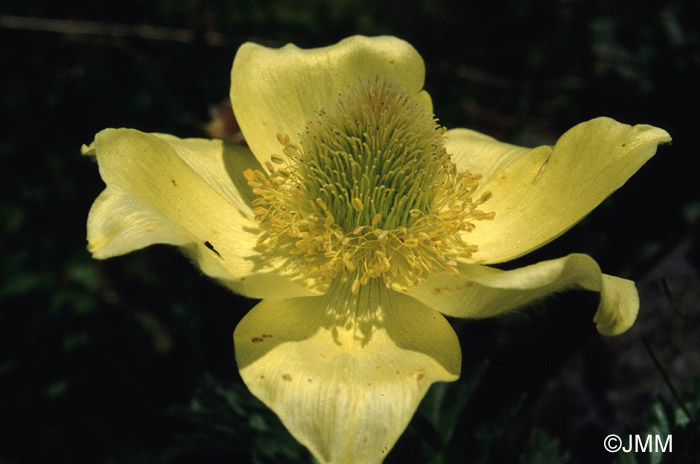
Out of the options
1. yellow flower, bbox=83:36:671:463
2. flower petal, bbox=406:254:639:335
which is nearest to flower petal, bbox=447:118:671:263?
yellow flower, bbox=83:36:671:463

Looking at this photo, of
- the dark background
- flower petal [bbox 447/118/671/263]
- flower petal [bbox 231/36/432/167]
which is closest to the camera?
flower petal [bbox 447/118/671/263]

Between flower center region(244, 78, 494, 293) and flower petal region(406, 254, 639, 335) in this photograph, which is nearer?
Answer: flower petal region(406, 254, 639, 335)

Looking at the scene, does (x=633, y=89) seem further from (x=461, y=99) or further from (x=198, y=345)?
(x=198, y=345)

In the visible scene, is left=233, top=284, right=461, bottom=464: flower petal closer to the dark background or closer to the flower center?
the flower center

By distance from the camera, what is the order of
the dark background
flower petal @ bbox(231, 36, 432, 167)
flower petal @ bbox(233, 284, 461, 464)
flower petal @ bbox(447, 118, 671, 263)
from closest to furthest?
flower petal @ bbox(233, 284, 461, 464) → flower petal @ bbox(447, 118, 671, 263) → flower petal @ bbox(231, 36, 432, 167) → the dark background

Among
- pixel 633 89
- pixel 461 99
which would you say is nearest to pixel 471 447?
pixel 461 99

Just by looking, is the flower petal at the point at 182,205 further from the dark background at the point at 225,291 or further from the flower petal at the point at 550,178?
the flower petal at the point at 550,178

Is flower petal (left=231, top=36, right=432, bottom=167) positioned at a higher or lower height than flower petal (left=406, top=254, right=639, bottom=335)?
higher
